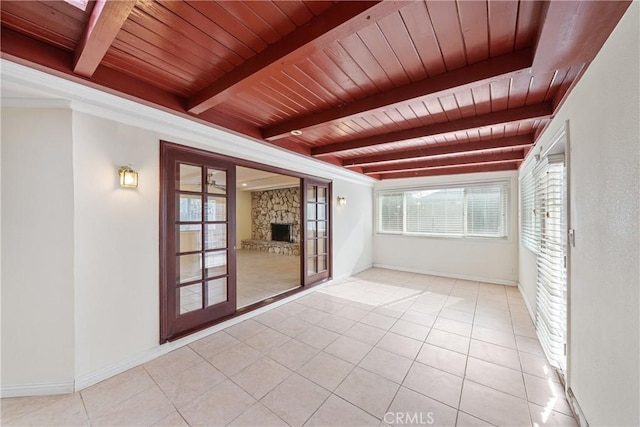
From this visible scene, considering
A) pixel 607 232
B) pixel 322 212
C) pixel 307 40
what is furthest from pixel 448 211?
pixel 307 40

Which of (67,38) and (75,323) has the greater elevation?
(67,38)

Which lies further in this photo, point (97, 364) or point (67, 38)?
point (97, 364)

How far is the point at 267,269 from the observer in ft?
19.3

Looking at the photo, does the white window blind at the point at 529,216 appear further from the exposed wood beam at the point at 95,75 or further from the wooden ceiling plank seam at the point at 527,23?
the exposed wood beam at the point at 95,75

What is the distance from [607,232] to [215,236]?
3.20 meters

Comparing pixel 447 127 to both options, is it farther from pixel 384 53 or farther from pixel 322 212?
pixel 322 212

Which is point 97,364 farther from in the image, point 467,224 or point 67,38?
point 467,224

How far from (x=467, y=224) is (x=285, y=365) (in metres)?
4.62

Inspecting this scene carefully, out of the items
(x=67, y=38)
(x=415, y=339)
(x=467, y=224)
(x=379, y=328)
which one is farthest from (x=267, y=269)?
(x=67, y=38)

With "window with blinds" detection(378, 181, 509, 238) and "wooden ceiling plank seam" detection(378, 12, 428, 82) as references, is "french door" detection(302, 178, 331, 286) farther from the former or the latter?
"wooden ceiling plank seam" detection(378, 12, 428, 82)

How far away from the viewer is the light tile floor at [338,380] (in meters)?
1.64

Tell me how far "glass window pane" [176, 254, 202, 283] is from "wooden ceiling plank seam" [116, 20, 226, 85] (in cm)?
179

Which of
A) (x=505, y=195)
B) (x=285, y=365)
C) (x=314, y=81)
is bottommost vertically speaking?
(x=285, y=365)

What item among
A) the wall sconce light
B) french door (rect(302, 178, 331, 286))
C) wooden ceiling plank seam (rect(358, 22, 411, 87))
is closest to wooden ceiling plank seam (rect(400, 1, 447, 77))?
wooden ceiling plank seam (rect(358, 22, 411, 87))
